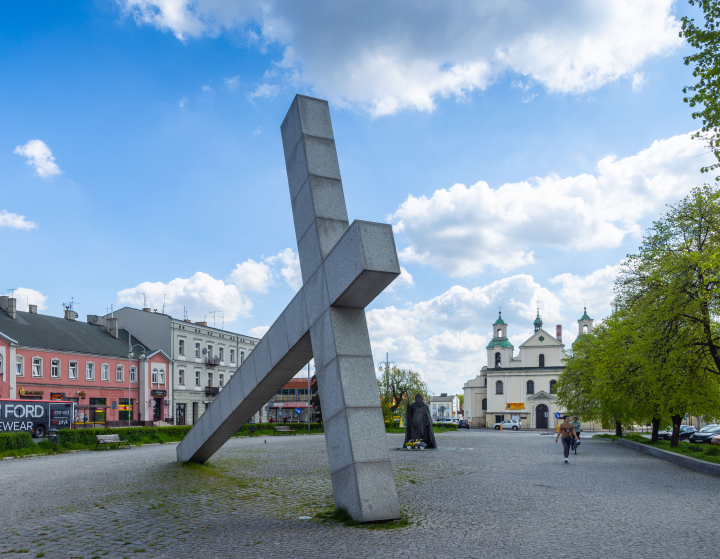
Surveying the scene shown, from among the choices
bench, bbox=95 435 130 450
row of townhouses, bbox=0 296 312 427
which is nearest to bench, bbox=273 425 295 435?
row of townhouses, bbox=0 296 312 427

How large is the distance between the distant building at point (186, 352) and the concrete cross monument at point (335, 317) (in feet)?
167

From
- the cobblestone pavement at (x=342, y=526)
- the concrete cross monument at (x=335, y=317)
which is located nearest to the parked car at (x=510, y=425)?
the cobblestone pavement at (x=342, y=526)

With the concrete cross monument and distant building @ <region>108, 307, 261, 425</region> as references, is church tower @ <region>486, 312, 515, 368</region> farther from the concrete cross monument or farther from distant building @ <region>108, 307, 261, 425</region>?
the concrete cross monument

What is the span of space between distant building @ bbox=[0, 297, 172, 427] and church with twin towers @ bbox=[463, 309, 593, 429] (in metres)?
53.0

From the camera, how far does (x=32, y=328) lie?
4788cm

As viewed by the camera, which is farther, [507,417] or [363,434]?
[507,417]

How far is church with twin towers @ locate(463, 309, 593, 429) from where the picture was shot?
90375mm

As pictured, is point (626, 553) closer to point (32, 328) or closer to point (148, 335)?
point (32, 328)

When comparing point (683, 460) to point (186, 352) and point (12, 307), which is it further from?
point (186, 352)

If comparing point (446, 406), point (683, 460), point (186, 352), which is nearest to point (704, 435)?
point (683, 460)

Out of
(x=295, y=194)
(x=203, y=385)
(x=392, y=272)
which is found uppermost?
(x=295, y=194)

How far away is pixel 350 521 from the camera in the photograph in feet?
29.1

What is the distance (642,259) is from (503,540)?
22.1 metres

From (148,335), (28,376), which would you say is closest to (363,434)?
(28,376)
